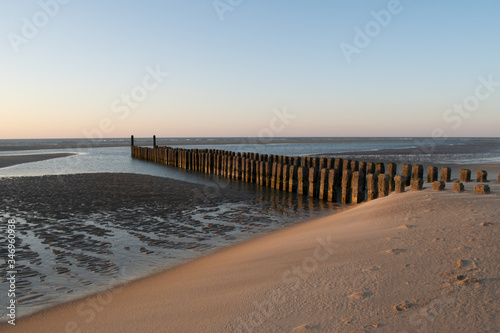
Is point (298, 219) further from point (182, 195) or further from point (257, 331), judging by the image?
point (257, 331)

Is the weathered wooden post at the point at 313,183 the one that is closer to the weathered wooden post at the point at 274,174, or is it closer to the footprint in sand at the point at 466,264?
the weathered wooden post at the point at 274,174

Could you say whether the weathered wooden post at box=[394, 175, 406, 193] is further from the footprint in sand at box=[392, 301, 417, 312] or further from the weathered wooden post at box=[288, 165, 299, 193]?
the footprint in sand at box=[392, 301, 417, 312]

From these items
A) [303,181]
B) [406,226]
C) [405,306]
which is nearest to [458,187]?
[406,226]

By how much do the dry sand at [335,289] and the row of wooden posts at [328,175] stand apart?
3.51m

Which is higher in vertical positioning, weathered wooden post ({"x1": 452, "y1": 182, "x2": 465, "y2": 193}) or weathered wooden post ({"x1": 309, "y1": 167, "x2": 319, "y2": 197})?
weathered wooden post ({"x1": 452, "y1": 182, "x2": 465, "y2": 193})

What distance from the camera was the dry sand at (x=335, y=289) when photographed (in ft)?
9.61

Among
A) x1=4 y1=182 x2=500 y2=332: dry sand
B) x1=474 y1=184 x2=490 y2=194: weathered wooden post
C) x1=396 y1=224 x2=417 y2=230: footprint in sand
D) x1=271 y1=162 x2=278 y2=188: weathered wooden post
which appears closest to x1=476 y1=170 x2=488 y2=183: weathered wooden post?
x1=474 y1=184 x2=490 y2=194: weathered wooden post

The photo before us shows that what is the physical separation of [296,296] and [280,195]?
9646mm

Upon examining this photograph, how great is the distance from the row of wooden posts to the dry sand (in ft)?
11.5

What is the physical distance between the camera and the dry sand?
293 centimetres

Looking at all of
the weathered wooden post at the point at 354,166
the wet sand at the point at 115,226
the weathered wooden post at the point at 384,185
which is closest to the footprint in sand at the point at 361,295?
the wet sand at the point at 115,226

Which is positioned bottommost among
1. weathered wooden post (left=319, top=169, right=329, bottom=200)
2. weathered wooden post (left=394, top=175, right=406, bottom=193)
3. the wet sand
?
the wet sand

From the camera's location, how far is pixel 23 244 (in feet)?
22.3

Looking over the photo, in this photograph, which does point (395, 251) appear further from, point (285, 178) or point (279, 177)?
point (279, 177)
